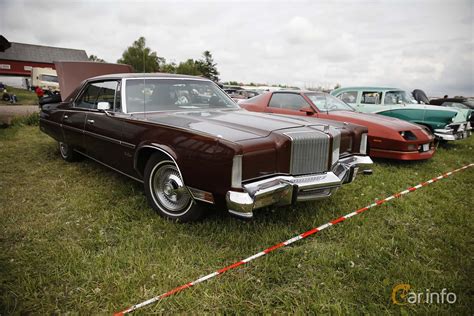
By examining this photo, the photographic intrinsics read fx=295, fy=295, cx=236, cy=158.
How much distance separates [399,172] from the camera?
16.4 feet

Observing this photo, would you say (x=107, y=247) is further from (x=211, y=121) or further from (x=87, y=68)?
(x=87, y=68)

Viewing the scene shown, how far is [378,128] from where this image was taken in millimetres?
5363

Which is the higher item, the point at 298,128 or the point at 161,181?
the point at 298,128

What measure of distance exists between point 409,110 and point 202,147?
6.33m

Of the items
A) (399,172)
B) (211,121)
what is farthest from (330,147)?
(399,172)

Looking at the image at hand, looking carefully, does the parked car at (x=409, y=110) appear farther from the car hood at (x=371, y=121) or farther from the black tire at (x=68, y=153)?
the black tire at (x=68, y=153)

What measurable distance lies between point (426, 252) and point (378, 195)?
1.43m

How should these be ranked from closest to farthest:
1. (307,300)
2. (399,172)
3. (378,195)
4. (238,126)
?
(307,300)
(238,126)
(378,195)
(399,172)

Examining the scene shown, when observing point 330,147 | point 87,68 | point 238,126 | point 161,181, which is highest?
point 87,68

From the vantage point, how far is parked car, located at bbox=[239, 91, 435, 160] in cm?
525

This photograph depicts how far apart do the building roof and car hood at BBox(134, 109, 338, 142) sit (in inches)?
2153

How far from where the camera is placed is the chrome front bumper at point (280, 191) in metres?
2.24

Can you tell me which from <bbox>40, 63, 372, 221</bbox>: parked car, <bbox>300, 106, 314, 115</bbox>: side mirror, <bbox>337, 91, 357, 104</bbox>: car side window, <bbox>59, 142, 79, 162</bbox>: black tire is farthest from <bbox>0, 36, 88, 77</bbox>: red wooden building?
<bbox>40, 63, 372, 221</bbox>: parked car

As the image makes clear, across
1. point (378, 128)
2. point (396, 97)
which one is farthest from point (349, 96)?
point (378, 128)
